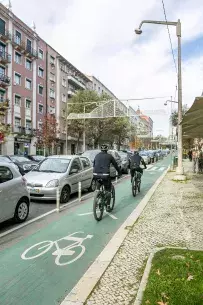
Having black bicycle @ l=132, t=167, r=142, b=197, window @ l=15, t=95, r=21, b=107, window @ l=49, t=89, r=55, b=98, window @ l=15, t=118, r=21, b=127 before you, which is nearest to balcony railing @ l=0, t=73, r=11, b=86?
window @ l=15, t=95, r=21, b=107

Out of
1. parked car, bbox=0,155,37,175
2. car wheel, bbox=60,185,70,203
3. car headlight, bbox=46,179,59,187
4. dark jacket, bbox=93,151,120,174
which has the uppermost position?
dark jacket, bbox=93,151,120,174

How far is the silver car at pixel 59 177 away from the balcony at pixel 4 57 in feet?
94.0

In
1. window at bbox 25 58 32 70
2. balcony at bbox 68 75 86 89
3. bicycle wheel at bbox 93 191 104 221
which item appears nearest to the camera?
bicycle wheel at bbox 93 191 104 221

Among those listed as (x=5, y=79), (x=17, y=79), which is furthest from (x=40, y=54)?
(x=5, y=79)

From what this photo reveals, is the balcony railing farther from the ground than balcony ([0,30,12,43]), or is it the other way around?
balcony ([0,30,12,43])

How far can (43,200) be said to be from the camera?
35.9 feet

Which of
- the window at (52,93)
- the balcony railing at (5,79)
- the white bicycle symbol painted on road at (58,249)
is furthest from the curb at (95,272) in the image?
the window at (52,93)

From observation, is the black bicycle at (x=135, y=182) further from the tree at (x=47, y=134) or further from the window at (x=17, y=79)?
the window at (x=17, y=79)

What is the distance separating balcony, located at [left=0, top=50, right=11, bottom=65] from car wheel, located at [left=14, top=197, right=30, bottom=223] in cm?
3295

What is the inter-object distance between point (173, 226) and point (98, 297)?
11.9 ft

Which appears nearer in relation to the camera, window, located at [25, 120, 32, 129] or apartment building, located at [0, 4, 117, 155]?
apartment building, located at [0, 4, 117, 155]

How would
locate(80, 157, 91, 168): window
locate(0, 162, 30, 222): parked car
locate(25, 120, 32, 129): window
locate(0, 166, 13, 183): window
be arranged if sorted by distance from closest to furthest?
locate(0, 162, 30, 222): parked car → locate(0, 166, 13, 183): window → locate(80, 157, 91, 168): window → locate(25, 120, 32, 129): window

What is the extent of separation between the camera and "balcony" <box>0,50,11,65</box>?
37666 millimetres

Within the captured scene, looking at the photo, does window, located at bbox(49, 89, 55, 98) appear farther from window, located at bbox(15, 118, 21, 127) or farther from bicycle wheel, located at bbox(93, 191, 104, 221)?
bicycle wheel, located at bbox(93, 191, 104, 221)
